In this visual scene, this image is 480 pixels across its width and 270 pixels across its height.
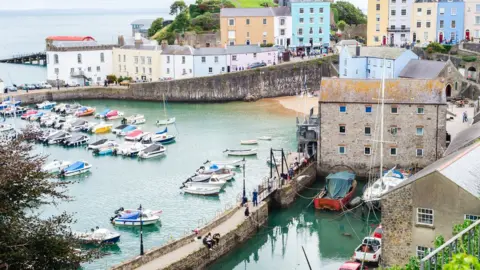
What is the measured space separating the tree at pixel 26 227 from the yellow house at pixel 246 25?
59851mm

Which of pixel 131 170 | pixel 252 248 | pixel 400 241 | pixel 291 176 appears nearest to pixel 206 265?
pixel 252 248

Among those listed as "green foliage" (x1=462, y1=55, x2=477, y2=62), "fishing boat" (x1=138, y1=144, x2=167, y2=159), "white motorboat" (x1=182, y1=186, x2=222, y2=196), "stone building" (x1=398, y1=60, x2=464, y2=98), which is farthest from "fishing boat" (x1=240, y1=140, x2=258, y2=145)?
"green foliage" (x1=462, y1=55, x2=477, y2=62)

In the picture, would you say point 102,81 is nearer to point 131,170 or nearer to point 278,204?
point 131,170

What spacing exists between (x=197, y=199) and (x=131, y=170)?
7.99 metres

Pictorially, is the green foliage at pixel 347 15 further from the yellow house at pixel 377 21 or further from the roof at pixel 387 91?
the roof at pixel 387 91

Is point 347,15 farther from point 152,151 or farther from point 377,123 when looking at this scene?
point 377,123

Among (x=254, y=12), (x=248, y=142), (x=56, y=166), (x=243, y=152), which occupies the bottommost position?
(x=56, y=166)

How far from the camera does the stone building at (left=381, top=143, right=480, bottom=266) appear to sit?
19891 mm

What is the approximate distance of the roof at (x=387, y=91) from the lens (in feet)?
118

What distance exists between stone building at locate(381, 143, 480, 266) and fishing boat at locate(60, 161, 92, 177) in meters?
23.2

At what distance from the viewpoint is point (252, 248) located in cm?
2892

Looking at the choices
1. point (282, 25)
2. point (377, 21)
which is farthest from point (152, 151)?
point (282, 25)

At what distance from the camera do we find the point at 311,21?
76.5 m

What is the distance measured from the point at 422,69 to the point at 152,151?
21.3 metres
